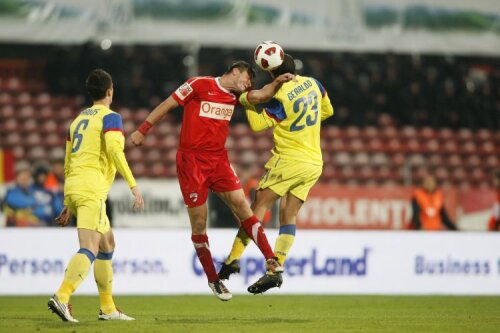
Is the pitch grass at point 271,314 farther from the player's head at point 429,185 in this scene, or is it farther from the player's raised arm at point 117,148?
the player's head at point 429,185

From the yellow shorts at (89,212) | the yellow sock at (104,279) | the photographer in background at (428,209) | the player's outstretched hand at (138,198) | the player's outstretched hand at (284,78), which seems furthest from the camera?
the photographer in background at (428,209)

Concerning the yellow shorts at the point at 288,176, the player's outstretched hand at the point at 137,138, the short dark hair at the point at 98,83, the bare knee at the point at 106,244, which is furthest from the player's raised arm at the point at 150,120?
the yellow shorts at the point at 288,176

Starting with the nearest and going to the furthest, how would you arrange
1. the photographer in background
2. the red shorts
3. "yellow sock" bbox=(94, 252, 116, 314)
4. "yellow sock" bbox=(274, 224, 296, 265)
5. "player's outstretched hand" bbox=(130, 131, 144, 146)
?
"yellow sock" bbox=(94, 252, 116, 314)
"player's outstretched hand" bbox=(130, 131, 144, 146)
the red shorts
"yellow sock" bbox=(274, 224, 296, 265)
the photographer in background

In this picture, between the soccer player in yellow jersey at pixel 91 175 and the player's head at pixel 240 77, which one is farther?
the player's head at pixel 240 77

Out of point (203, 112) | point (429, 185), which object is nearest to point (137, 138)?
point (203, 112)

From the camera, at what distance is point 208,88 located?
372 inches

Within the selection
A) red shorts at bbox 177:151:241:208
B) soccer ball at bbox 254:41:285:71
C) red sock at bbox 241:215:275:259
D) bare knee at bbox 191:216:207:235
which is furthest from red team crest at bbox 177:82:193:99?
red sock at bbox 241:215:275:259

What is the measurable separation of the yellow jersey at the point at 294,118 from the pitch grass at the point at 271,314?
5.12 feet

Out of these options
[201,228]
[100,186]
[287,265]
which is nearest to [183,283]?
[287,265]

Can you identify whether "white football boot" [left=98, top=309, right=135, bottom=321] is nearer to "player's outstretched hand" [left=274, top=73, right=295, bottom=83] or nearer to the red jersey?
the red jersey

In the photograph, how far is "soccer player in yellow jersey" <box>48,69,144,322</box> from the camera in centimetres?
833

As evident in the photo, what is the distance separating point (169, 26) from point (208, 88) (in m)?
9.12

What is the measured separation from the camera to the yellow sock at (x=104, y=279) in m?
8.81

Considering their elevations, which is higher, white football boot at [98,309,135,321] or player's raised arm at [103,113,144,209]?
player's raised arm at [103,113,144,209]
